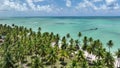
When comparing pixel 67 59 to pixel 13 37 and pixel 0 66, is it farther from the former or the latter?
pixel 13 37

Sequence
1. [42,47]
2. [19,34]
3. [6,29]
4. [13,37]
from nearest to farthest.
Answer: [42,47] < [13,37] < [19,34] < [6,29]

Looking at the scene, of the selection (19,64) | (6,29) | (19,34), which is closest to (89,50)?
(19,64)

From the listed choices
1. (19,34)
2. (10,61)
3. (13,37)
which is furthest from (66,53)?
(19,34)

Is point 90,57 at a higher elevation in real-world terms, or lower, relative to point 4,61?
lower

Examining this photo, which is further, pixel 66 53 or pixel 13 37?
pixel 13 37

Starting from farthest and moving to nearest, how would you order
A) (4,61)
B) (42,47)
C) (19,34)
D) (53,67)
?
(19,34) < (42,47) < (53,67) < (4,61)

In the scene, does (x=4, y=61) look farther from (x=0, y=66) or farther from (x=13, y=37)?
(x=13, y=37)

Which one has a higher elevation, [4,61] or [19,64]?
[4,61]

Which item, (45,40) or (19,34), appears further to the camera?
(19,34)

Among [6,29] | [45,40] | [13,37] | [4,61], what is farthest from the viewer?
[6,29]
